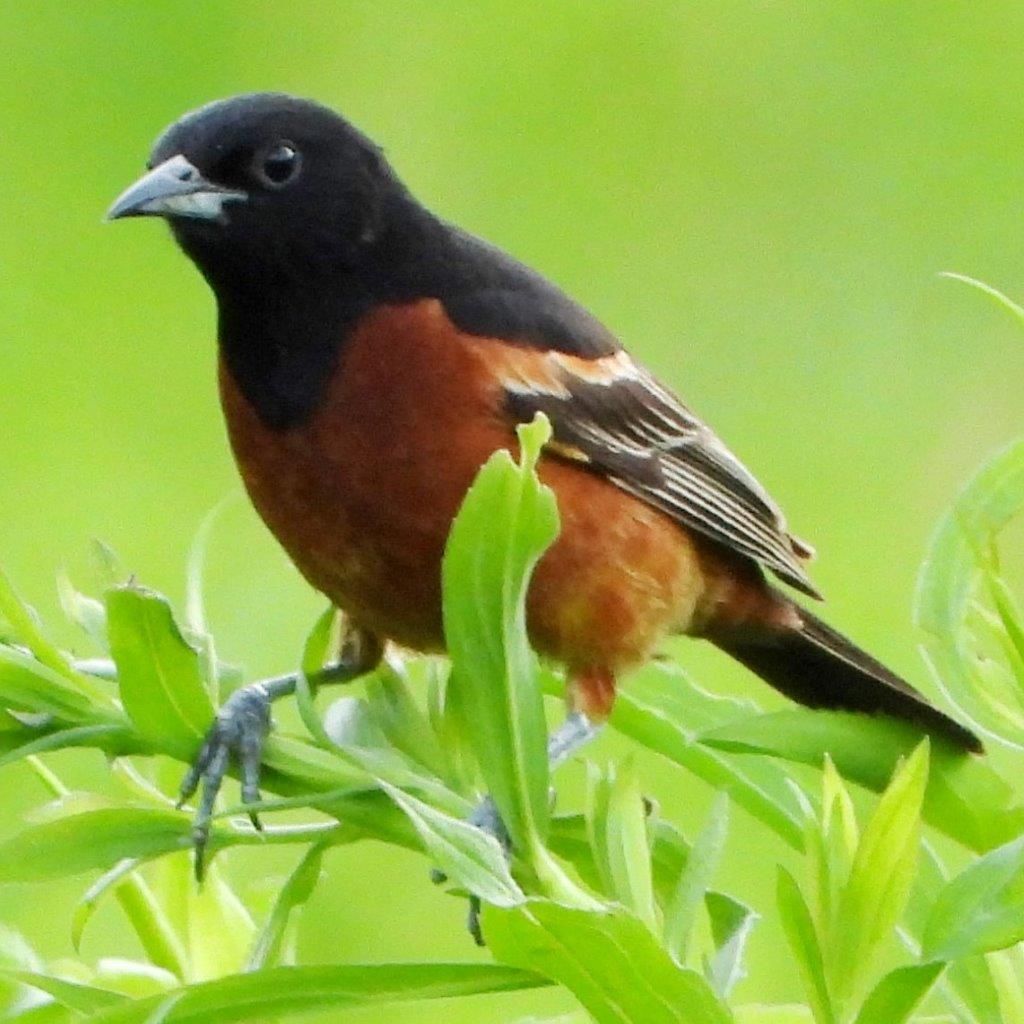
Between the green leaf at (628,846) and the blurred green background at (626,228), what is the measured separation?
3.12 meters

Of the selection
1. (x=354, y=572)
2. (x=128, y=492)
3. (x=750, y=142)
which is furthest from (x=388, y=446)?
(x=750, y=142)

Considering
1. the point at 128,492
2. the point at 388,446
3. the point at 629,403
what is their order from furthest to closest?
the point at 128,492, the point at 629,403, the point at 388,446

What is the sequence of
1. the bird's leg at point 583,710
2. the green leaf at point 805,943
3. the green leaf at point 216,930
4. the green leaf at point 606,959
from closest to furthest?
1. the green leaf at point 606,959
2. the green leaf at point 805,943
3. the green leaf at point 216,930
4. the bird's leg at point 583,710

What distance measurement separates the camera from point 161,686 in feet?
4.04

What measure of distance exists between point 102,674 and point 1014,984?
55 cm

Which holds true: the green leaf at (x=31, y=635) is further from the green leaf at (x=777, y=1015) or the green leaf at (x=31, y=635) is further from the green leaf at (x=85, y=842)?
the green leaf at (x=777, y=1015)

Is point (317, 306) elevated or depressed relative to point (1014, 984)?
elevated

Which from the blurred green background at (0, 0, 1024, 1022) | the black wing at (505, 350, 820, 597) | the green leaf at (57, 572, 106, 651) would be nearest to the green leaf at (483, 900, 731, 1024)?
the green leaf at (57, 572, 106, 651)

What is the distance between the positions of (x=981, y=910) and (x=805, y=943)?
0.12 m

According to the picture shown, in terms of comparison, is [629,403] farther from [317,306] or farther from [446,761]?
[446,761]

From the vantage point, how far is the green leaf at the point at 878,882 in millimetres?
1175

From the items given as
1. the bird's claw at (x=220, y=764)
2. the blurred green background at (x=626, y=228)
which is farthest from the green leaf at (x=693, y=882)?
the blurred green background at (x=626, y=228)

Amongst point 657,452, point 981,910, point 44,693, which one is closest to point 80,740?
point 44,693

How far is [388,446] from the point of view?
2299 mm
